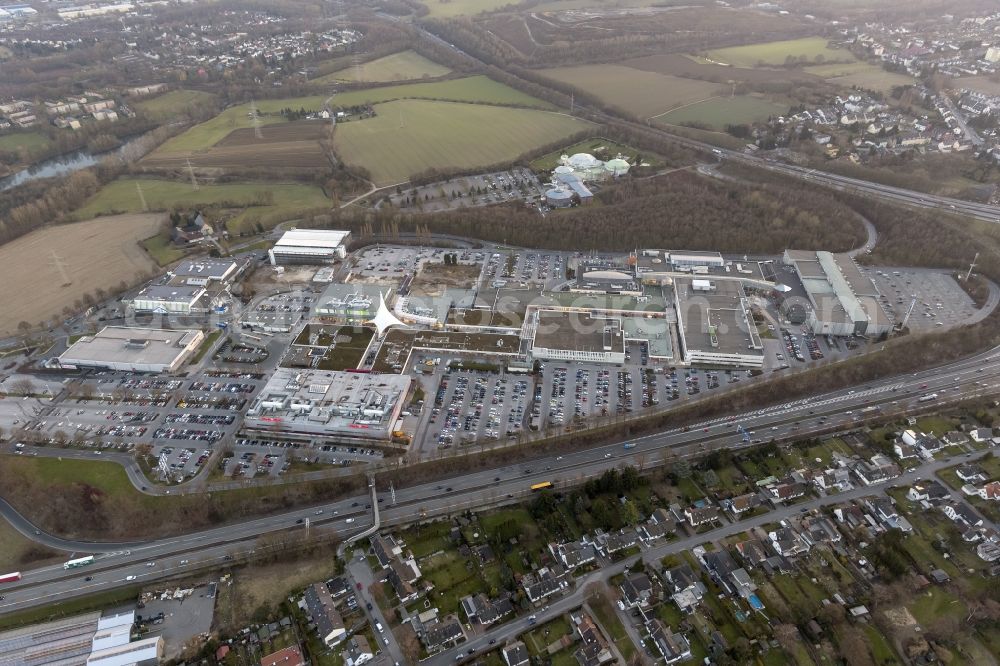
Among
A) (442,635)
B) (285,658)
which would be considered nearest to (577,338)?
(442,635)

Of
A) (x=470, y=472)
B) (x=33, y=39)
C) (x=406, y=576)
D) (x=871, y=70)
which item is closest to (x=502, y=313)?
(x=470, y=472)

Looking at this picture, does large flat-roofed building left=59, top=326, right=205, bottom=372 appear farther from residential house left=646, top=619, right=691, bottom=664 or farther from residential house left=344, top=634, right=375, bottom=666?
residential house left=646, top=619, right=691, bottom=664

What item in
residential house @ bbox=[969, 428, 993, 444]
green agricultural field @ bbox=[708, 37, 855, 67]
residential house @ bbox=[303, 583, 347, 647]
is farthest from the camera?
green agricultural field @ bbox=[708, 37, 855, 67]

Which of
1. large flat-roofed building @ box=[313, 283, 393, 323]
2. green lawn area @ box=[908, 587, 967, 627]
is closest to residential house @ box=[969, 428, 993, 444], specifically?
green lawn area @ box=[908, 587, 967, 627]

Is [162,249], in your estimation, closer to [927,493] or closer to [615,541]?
[615,541]

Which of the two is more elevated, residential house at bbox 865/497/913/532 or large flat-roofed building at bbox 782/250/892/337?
large flat-roofed building at bbox 782/250/892/337

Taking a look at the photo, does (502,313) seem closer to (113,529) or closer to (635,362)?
(635,362)
